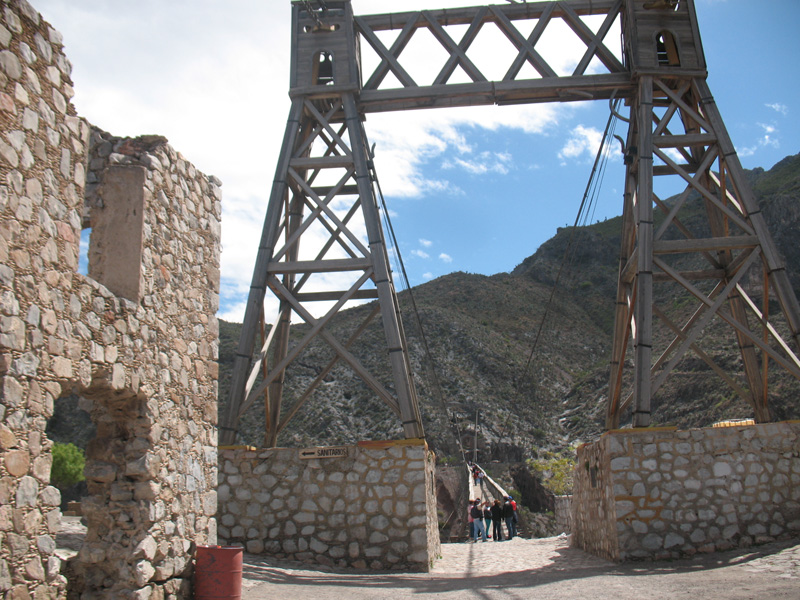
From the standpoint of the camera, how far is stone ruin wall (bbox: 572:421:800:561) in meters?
8.55

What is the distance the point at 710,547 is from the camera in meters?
8.53

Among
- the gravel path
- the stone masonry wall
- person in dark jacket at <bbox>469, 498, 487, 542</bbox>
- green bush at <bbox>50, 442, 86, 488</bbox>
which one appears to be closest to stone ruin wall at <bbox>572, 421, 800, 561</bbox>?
the gravel path

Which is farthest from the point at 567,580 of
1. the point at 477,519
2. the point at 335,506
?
the point at 477,519

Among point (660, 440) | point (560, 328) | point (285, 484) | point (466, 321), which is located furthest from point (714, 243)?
point (560, 328)

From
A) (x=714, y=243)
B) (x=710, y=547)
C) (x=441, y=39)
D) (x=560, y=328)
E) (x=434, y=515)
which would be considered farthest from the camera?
(x=560, y=328)

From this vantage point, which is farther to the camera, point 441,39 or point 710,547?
point 441,39

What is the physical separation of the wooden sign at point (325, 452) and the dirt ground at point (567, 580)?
52.4 inches

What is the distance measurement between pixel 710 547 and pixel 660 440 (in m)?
1.32

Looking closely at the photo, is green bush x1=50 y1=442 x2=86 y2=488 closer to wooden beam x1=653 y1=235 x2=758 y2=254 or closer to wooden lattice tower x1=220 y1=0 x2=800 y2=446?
wooden lattice tower x1=220 y1=0 x2=800 y2=446

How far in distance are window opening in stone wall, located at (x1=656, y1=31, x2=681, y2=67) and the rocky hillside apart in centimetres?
1095

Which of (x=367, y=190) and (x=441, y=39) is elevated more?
(x=441, y=39)

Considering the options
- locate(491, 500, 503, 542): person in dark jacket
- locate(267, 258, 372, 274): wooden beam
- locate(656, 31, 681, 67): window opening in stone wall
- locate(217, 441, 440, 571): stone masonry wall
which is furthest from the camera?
locate(491, 500, 503, 542): person in dark jacket

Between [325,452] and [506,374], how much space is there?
30303 millimetres

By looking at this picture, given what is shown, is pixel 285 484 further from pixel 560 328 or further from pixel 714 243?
pixel 560 328
